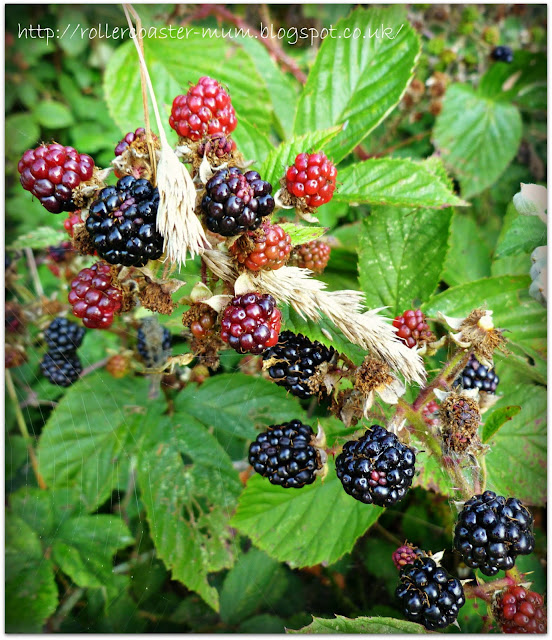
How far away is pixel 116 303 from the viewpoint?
827 millimetres

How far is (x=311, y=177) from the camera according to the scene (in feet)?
2.70

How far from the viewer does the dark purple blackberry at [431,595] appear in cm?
79

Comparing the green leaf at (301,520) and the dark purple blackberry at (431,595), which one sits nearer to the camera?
the dark purple blackberry at (431,595)

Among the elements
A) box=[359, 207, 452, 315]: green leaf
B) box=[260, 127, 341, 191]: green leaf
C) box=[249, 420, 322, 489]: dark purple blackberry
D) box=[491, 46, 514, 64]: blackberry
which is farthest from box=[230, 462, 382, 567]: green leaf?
box=[491, 46, 514, 64]: blackberry

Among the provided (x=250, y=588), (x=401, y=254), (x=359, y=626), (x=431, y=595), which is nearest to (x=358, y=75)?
(x=401, y=254)

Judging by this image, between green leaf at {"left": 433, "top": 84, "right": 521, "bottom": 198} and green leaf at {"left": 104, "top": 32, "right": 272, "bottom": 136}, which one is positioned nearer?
green leaf at {"left": 104, "top": 32, "right": 272, "bottom": 136}

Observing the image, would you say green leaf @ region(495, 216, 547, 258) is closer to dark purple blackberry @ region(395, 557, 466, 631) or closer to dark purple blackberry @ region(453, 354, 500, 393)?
dark purple blackberry @ region(453, 354, 500, 393)

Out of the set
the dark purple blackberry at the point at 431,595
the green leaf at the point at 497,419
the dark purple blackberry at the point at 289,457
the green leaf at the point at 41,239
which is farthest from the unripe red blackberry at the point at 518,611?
the green leaf at the point at 41,239

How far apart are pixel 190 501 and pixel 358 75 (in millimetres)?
1198

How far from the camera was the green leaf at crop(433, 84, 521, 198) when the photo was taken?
172cm

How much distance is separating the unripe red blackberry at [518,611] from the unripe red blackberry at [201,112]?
3.11ft

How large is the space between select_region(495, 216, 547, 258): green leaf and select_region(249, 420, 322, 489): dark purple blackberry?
2.13 ft

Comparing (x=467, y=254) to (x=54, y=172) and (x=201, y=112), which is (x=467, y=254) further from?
(x=54, y=172)

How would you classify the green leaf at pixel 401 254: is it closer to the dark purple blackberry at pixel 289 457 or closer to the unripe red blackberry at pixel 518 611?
the dark purple blackberry at pixel 289 457
